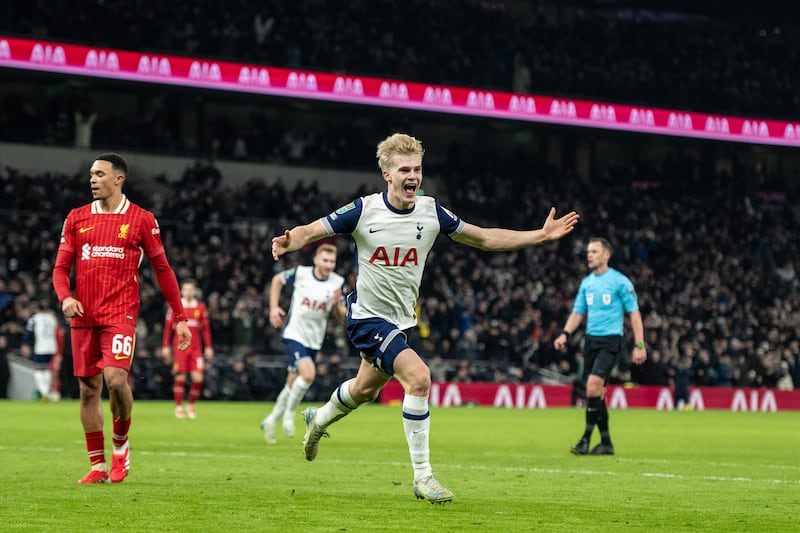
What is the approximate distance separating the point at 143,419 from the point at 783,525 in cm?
1538

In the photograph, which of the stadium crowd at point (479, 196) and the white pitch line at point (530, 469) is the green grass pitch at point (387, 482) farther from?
the stadium crowd at point (479, 196)

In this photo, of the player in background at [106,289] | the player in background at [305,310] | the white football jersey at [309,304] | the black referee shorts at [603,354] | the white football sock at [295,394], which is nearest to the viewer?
the player in background at [106,289]

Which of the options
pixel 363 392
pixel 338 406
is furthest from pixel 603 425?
pixel 363 392

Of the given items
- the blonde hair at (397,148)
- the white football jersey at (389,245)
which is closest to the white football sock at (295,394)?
the white football jersey at (389,245)

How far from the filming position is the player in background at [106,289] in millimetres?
9641

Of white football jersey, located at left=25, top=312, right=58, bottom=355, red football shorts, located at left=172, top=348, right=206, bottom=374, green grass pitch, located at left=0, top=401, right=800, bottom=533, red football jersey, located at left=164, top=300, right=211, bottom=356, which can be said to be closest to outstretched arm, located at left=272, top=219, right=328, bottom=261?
green grass pitch, located at left=0, top=401, right=800, bottom=533

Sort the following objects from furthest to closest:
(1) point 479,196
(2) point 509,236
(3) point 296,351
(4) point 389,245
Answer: (1) point 479,196 → (3) point 296,351 → (2) point 509,236 → (4) point 389,245

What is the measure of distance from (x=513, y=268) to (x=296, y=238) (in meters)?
31.0

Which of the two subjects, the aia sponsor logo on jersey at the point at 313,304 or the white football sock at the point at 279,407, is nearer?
the white football sock at the point at 279,407

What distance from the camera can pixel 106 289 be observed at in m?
Result: 9.70

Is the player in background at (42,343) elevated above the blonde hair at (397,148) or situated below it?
below

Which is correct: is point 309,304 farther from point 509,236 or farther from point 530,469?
point 509,236

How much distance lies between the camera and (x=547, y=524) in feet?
25.3

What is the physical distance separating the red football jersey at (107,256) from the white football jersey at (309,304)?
22.0 ft
